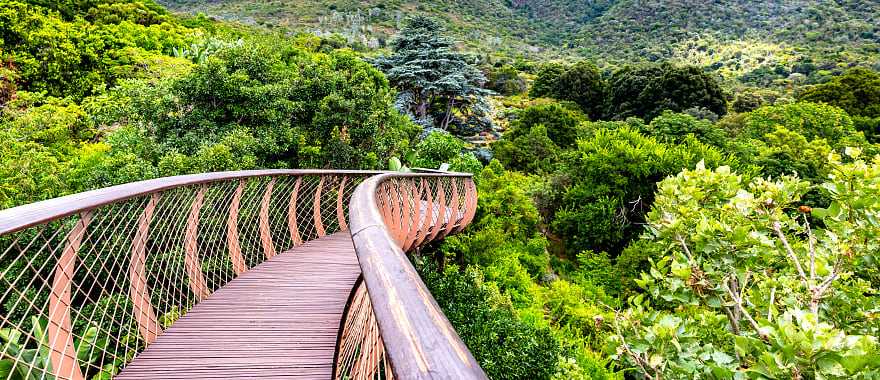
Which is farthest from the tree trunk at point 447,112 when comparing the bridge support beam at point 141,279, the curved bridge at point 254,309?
the bridge support beam at point 141,279

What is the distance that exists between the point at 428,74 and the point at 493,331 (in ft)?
47.0

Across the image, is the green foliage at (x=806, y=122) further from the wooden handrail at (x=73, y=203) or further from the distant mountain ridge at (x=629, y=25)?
the distant mountain ridge at (x=629, y=25)

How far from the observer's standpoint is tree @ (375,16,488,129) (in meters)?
18.6

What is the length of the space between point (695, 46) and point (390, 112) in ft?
254

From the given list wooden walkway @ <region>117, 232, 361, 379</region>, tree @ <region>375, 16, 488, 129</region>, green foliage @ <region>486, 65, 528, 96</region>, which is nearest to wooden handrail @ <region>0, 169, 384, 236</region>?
wooden walkway @ <region>117, 232, 361, 379</region>

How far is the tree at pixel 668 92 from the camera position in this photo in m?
30.8

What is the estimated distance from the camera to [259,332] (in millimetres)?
2531

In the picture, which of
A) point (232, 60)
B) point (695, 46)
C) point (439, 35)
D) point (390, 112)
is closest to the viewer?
point (232, 60)

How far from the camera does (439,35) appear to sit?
19.9 metres

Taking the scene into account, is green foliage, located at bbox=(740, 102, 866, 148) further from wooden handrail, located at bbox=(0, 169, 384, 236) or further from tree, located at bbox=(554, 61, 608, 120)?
wooden handrail, located at bbox=(0, 169, 384, 236)

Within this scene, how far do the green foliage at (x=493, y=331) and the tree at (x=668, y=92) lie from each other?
2745cm

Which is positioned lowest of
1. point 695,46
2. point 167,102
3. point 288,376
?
point 695,46

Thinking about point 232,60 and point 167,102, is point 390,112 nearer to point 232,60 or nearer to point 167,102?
point 232,60

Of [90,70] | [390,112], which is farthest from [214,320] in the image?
[90,70]
